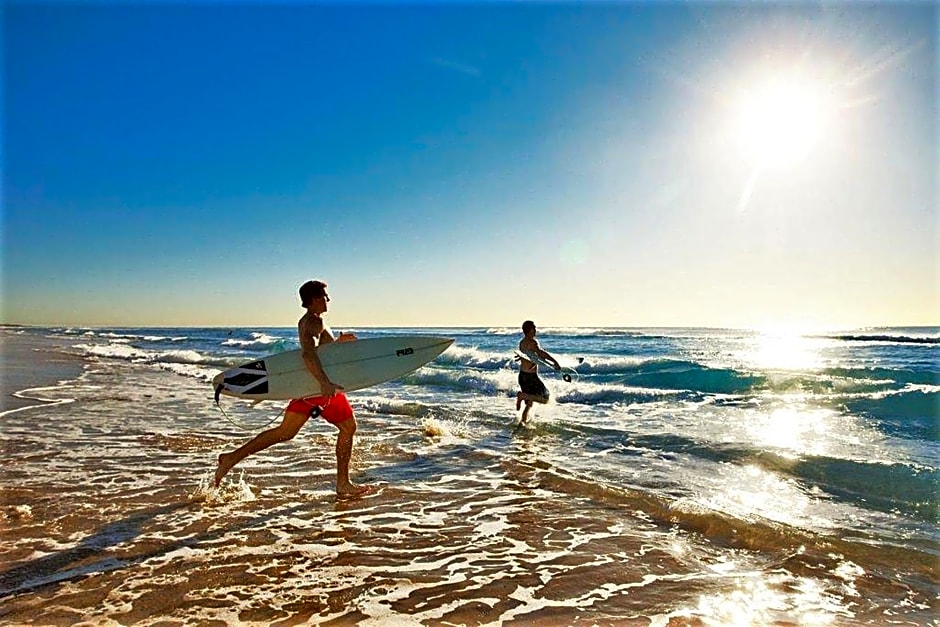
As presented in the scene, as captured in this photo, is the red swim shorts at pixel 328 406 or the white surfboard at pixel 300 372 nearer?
the red swim shorts at pixel 328 406

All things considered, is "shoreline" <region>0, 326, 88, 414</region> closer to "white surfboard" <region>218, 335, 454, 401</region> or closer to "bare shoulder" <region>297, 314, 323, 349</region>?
"white surfboard" <region>218, 335, 454, 401</region>

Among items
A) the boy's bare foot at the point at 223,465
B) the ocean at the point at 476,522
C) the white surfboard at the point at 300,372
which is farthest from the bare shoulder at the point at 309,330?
the ocean at the point at 476,522

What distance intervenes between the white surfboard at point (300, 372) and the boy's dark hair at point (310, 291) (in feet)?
2.40

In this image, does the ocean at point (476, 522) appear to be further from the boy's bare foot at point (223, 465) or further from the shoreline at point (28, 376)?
the shoreline at point (28, 376)

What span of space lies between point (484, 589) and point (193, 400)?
10918mm

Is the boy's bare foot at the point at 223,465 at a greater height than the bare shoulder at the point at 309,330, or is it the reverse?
the bare shoulder at the point at 309,330

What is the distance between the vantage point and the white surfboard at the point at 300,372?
5984 millimetres

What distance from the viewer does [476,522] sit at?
5.02 m

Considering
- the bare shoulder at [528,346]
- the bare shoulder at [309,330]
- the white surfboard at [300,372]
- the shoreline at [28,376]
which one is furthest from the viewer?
the shoreline at [28,376]

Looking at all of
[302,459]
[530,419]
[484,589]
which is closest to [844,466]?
[530,419]

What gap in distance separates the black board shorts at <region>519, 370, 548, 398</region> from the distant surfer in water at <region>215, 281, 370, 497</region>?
494 centimetres

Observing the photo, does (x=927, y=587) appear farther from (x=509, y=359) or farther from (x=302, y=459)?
(x=509, y=359)

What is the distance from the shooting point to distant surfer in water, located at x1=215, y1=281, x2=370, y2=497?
5.23 meters

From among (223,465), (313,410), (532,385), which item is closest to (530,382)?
(532,385)
